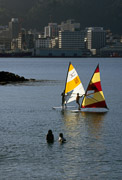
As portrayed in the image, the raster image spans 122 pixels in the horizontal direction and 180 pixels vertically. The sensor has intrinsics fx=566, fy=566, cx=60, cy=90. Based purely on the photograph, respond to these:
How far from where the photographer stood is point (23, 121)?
176 feet

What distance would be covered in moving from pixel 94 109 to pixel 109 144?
72.5 feet

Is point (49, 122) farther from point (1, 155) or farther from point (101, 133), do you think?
point (1, 155)

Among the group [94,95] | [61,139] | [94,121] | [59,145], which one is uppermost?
[94,95]

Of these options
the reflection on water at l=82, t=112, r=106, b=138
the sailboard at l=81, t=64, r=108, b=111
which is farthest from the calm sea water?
the sailboard at l=81, t=64, r=108, b=111

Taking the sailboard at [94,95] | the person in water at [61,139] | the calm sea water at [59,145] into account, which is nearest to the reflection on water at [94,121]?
the calm sea water at [59,145]

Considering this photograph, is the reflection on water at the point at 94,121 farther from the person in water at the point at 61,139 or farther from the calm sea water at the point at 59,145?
the person in water at the point at 61,139

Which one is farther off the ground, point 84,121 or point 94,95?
point 94,95

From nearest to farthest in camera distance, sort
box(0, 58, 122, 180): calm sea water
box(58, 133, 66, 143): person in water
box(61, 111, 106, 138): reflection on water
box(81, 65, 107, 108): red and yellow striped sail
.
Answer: box(0, 58, 122, 180): calm sea water
box(58, 133, 66, 143): person in water
box(61, 111, 106, 138): reflection on water
box(81, 65, 107, 108): red and yellow striped sail

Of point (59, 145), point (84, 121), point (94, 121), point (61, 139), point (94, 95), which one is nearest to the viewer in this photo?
point (59, 145)

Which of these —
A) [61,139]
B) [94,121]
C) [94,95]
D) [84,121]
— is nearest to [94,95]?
[94,95]

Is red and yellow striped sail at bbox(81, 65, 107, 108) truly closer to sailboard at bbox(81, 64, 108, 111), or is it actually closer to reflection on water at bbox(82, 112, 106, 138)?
sailboard at bbox(81, 64, 108, 111)

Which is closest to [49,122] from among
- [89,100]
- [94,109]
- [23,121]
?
[23,121]

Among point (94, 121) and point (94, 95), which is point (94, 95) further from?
point (94, 121)

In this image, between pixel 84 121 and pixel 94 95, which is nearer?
pixel 84 121
